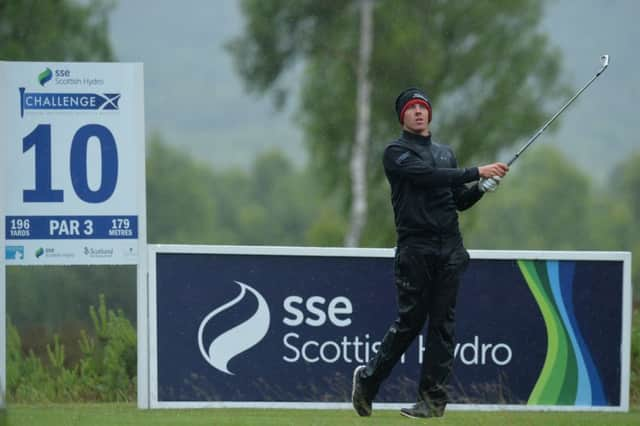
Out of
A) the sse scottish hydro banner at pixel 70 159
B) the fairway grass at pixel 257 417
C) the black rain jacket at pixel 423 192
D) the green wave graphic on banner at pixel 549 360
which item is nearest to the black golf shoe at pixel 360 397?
the fairway grass at pixel 257 417

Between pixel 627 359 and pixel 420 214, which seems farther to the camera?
pixel 627 359

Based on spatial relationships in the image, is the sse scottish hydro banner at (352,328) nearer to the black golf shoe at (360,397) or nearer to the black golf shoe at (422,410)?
the black golf shoe at (360,397)

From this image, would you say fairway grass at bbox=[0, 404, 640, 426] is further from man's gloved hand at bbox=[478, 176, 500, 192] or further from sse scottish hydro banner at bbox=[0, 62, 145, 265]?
man's gloved hand at bbox=[478, 176, 500, 192]

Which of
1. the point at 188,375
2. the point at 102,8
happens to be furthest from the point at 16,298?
the point at 188,375

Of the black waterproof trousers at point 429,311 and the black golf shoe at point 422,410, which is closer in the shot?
the black waterproof trousers at point 429,311

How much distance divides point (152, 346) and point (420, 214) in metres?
2.11

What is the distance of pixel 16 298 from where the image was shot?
3472cm

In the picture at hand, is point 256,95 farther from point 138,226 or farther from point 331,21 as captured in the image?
point 138,226

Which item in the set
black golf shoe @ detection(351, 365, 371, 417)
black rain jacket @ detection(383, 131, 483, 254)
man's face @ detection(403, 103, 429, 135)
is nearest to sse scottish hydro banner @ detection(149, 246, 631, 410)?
black golf shoe @ detection(351, 365, 371, 417)

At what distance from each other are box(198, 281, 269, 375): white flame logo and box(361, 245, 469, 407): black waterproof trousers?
1157 millimetres

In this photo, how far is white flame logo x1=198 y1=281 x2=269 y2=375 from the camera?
363 inches

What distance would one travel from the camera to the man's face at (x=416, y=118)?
8.18m

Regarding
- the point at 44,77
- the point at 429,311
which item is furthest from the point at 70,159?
the point at 429,311

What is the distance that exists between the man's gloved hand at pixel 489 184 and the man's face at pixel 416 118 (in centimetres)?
46
